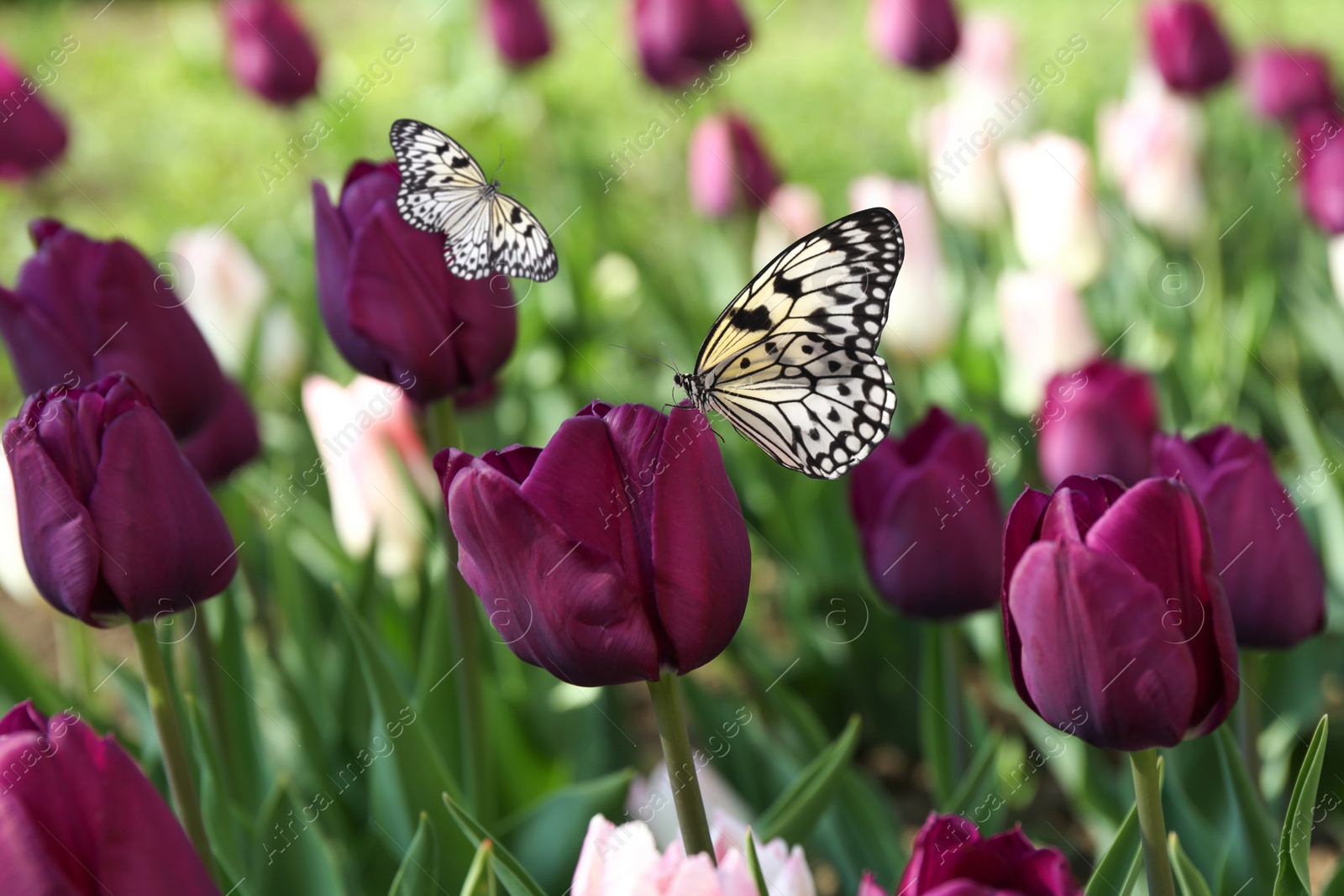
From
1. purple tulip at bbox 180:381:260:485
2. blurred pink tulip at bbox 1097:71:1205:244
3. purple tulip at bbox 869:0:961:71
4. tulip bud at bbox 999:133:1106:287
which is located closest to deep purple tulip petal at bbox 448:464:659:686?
A: purple tulip at bbox 180:381:260:485

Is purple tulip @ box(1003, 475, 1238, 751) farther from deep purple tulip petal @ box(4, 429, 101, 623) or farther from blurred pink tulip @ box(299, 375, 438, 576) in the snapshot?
blurred pink tulip @ box(299, 375, 438, 576)

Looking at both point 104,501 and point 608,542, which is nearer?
point 608,542

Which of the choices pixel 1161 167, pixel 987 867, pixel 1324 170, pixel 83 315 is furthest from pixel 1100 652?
pixel 1161 167

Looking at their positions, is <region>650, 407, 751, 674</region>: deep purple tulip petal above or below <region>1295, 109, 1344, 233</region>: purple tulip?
above

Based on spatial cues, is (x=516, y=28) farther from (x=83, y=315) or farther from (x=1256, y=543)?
(x=1256, y=543)

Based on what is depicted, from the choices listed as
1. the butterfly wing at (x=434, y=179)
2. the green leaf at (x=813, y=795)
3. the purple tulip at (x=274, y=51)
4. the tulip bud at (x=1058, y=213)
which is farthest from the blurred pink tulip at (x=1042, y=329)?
the purple tulip at (x=274, y=51)

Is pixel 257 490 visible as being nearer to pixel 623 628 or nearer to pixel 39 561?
pixel 39 561
